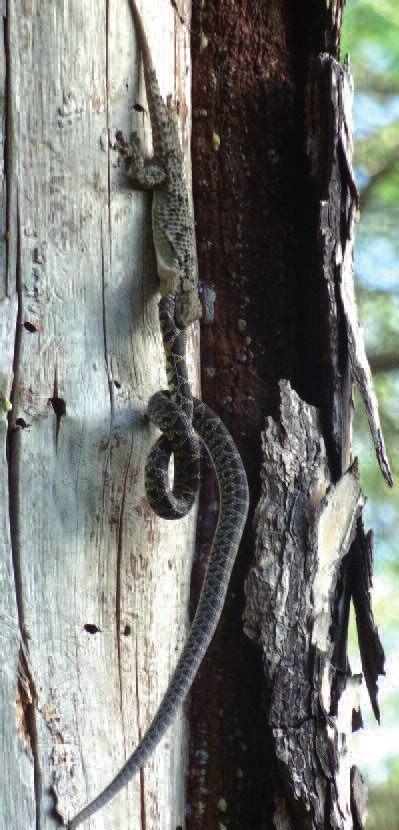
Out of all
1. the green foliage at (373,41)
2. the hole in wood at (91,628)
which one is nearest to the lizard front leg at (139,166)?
the hole in wood at (91,628)

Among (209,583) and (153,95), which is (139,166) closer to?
(153,95)

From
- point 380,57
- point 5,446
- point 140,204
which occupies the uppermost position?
point 380,57

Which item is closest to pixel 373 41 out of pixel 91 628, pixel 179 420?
pixel 179 420

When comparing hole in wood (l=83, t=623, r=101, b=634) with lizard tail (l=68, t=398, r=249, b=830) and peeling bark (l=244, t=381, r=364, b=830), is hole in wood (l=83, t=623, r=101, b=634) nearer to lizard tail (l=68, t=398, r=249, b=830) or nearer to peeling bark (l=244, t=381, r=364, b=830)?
lizard tail (l=68, t=398, r=249, b=830)

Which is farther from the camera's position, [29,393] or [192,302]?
[192,302]

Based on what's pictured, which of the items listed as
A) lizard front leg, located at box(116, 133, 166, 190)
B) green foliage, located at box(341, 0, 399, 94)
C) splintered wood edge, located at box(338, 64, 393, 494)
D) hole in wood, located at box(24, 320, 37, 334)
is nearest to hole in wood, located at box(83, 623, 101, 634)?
hole in wood, located at box(24, 320, 37, 334)

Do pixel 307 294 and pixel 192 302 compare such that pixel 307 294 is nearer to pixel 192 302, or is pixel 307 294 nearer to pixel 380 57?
pixel 192 302

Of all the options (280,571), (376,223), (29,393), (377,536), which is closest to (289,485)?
(280,571)
